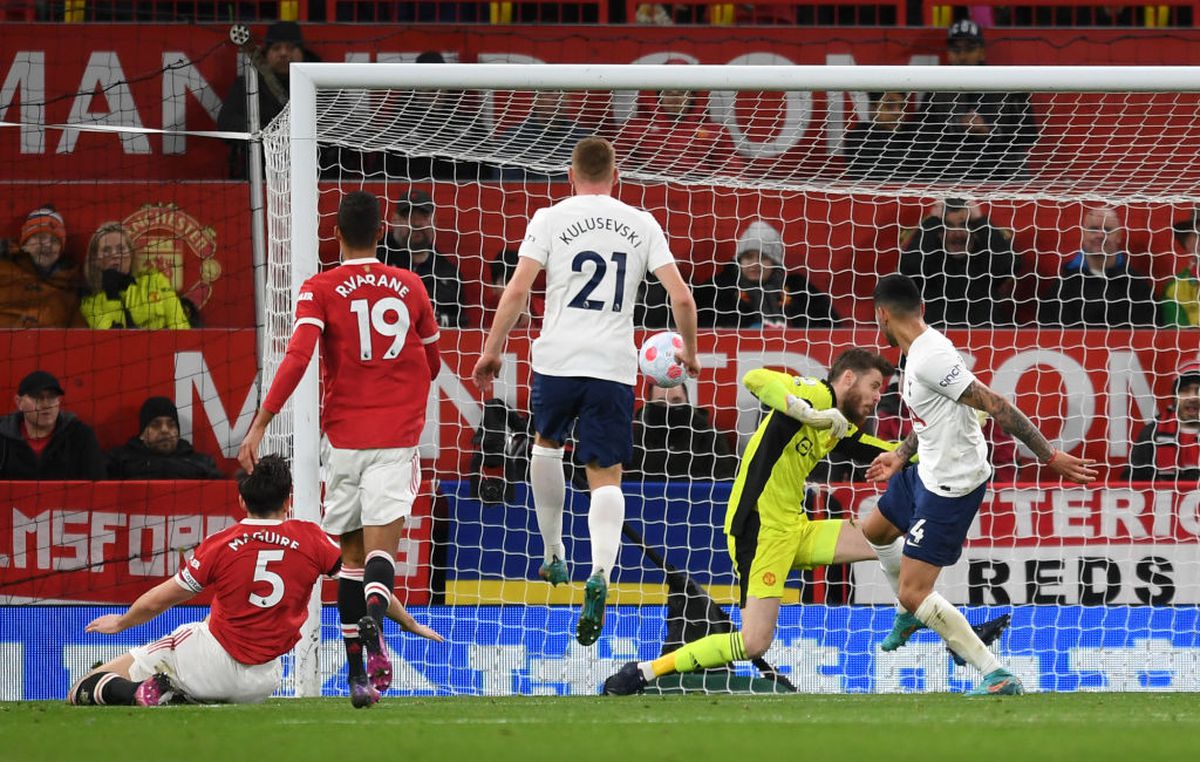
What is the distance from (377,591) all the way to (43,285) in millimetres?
Result: 5424

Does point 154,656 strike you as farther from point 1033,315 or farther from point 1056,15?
point 1056,15

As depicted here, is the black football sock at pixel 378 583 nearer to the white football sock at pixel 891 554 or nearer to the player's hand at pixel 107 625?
the player's hand at pixel 107 625

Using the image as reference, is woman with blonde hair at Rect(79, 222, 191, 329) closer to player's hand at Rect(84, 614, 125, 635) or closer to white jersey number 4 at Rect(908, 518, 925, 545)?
player's hand at Rect(84, 614, 125, 635)

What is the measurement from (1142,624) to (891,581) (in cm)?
176

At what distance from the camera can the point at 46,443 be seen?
975 cm

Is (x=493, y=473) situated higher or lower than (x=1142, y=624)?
higher

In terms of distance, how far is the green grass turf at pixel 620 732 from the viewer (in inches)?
188

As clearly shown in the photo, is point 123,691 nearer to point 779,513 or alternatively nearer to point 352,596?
point 352,596

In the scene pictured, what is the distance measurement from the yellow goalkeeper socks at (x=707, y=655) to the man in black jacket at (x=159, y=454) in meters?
3.46

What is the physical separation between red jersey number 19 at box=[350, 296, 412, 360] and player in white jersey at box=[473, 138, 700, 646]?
35cm

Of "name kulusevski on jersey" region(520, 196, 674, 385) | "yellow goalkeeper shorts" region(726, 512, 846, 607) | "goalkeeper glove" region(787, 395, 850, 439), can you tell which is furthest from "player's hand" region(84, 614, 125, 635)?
"goalkeeper glove" region(787, 395, 850, 439)

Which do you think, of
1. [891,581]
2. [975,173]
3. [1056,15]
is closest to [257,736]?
[891,581]

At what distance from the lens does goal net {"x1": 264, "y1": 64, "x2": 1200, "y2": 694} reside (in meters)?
8.77

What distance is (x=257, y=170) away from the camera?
10297 millimetres
